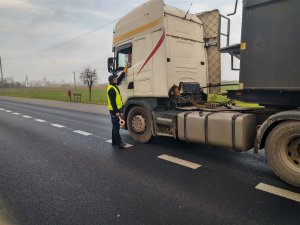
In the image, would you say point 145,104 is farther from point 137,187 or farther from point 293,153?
point 293,153

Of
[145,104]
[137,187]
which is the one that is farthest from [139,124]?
[137,187]

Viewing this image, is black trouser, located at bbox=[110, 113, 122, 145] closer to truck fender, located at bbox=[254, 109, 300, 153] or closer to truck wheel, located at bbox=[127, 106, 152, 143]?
truck wheel, located at bbox=[127, 106, 152, 143]

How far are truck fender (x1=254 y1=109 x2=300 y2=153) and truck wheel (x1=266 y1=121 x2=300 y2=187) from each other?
8 cm

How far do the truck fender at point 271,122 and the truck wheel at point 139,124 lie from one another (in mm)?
3012

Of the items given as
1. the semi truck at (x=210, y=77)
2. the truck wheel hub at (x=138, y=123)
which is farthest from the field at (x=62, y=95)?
the semi truck at (x=210, y=77)

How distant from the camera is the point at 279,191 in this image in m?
3.80

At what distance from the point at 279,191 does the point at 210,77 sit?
432cm

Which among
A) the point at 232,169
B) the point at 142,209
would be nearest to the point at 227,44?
the point at 232,169

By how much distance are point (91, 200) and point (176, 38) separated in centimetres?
442

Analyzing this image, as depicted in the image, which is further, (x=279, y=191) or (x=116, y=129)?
(x=116, y=129)

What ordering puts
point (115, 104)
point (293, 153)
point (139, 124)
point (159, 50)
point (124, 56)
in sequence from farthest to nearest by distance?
point (124, 56) → point (139, 124) → point (115, 104) → point (159, 50) → point (293, 153)

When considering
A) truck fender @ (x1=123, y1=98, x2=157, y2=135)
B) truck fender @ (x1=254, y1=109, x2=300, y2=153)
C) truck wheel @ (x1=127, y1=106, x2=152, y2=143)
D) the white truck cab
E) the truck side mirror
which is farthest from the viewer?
the truck side mirror

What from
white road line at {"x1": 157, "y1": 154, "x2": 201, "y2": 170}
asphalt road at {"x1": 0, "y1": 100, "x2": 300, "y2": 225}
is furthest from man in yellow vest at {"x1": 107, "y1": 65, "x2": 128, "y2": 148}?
white road line at {"x1": 157, "y1": 154, "x2": 201, "y2": 170}

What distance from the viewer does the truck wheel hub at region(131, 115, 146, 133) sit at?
693 cm
